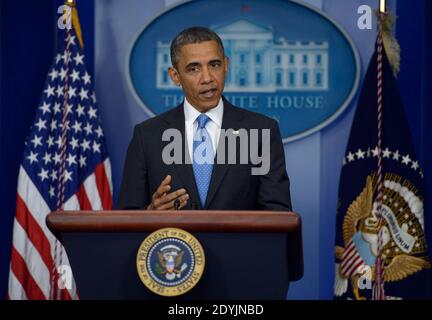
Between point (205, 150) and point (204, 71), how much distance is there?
0.89ft

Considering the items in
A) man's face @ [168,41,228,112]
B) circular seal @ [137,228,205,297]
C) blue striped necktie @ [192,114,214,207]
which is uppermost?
man's face @ [168,41,228,112]

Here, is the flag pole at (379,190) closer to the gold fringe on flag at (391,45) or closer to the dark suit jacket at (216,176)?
the gold fringe on flag at (391,45)

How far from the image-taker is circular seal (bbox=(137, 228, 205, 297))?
2.03 meters

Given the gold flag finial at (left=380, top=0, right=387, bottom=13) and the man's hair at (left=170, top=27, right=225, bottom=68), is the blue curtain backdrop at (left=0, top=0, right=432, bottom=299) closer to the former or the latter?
the gold flag finial at (left=380, top=0, right=387, bottom=13)

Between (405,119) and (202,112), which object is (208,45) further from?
(405,119)

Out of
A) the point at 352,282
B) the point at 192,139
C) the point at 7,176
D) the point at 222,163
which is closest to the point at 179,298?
the point at 222,163

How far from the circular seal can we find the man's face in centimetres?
95

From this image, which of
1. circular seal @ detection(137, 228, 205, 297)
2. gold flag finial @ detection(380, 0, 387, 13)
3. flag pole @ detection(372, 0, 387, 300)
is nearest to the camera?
circular seal @ detection(137, 228, 205, 297)

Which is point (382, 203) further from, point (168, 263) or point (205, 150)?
point (168, 263)

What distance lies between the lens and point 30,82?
4.50 meters

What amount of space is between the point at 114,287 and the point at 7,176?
8.04ft

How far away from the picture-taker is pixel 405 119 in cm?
423

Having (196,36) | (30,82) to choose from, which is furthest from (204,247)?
(30,82)

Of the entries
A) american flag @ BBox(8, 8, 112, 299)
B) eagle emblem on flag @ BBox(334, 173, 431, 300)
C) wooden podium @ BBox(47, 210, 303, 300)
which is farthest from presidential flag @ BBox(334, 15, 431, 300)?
wooden podium @ BBox(47, 210, 303, 300)
